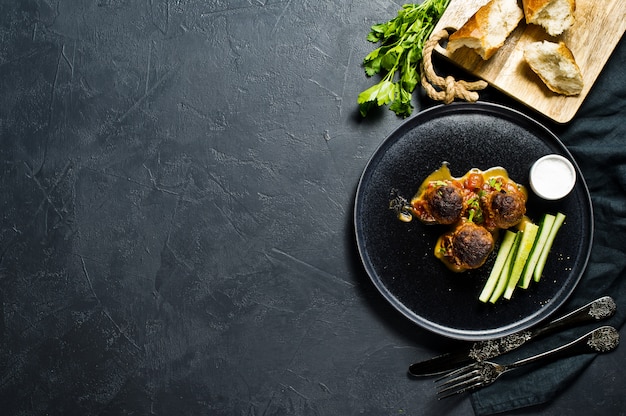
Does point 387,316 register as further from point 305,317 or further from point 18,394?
point 18,394

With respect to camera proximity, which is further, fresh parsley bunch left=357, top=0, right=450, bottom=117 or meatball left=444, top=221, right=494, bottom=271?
fresh parsley bunch left=357, top=0, right=450, bottom=117

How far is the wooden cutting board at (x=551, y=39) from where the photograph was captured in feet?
12.6

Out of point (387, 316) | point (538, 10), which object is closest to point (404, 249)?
point (387, 316)

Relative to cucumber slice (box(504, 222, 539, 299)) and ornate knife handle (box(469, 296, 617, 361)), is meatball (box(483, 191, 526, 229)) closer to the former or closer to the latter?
cucumber slice (box(504, 222, 539, 299))

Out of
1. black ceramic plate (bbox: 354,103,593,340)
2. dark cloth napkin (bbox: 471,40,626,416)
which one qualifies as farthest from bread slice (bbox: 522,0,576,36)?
black ceramic plate (bbox: 354,103,593,340)

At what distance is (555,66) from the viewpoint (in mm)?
3727

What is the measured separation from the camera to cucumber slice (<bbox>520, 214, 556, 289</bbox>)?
12.6 ft

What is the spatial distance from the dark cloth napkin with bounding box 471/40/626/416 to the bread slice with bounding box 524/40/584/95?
19 cm

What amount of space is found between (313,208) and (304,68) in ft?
2.84

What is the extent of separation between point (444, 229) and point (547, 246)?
0.61m

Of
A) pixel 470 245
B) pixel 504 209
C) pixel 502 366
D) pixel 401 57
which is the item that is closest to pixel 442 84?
pixel 401 57

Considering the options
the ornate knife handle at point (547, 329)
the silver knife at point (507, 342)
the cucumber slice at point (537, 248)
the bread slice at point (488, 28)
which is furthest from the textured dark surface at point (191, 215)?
the cucumber slice at point (537, 248)

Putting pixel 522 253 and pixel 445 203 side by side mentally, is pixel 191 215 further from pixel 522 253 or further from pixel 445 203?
pixel 522 253

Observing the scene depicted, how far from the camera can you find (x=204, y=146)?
161 inches
